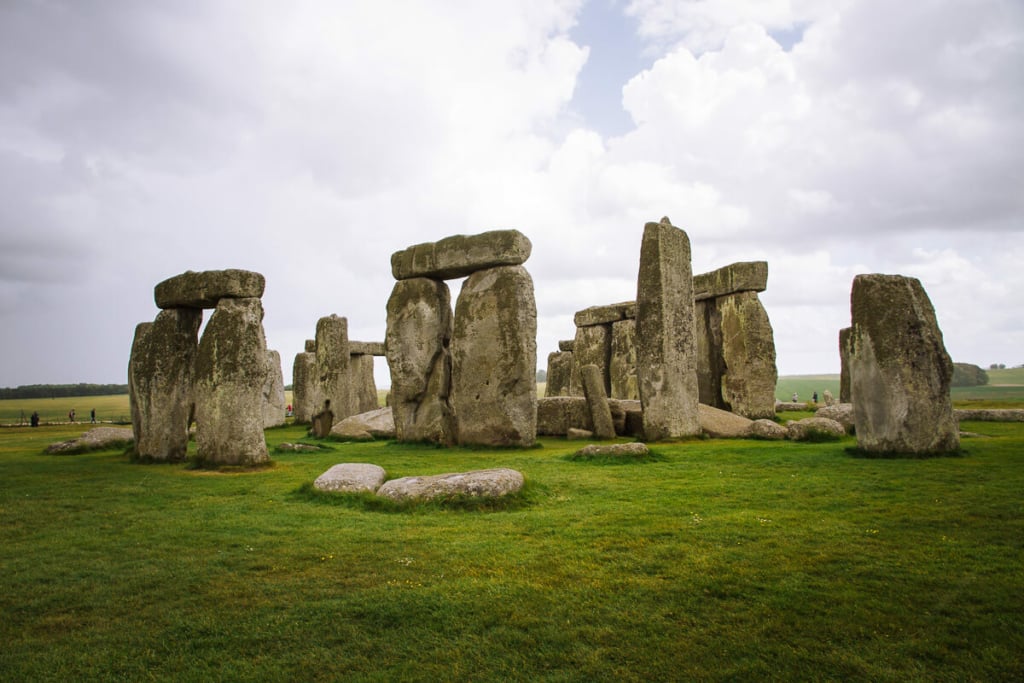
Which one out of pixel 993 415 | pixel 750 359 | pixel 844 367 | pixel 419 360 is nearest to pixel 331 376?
pixel 419 360

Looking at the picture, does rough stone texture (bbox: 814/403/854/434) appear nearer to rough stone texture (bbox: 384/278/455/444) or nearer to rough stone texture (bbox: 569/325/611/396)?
rough stone texture (bbox: 384/278/455/444)

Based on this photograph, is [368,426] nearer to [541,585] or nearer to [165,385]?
[165,385]

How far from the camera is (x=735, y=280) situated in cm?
1845

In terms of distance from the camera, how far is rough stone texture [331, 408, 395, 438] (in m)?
16.3

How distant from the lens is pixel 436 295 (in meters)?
15.0

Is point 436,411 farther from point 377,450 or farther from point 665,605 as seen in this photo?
point 665,605

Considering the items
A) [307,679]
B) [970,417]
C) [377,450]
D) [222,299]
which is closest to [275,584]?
[307,679]

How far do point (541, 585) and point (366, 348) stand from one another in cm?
2080

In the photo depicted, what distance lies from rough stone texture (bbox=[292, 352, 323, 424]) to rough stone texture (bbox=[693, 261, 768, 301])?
1350cm

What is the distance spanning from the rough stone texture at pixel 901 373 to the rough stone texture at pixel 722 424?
14.1 feet

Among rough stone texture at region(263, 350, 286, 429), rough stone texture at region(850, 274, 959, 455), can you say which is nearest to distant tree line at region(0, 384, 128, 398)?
rough stone texture at region(263, 350, 286, 429)

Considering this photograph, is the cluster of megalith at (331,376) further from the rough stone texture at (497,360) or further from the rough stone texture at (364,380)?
the rough stone texture at (497,360)

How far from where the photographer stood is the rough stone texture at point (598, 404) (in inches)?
555

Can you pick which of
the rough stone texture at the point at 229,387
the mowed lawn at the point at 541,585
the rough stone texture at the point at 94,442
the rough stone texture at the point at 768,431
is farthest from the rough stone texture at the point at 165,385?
the rough stone texture at the point at 768,431
